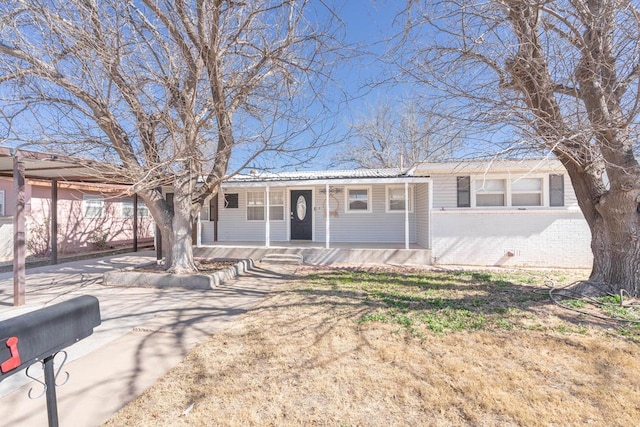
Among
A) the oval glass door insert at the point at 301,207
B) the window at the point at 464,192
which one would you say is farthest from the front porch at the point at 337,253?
the window at the point at 464,192

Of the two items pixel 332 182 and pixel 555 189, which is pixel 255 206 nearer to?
pixel 332 182

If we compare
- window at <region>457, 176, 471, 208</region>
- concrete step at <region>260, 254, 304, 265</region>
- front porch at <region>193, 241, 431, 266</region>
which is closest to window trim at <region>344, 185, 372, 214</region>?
front porch at <region>193, 241, 431, 266</region>

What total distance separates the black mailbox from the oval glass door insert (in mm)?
10254

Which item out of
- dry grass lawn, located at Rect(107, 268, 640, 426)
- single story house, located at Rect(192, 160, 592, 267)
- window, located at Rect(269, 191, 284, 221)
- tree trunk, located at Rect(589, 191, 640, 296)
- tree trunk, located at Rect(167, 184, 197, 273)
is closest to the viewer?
dry grass lawn, located at Rect(107, 268, 640, 426)

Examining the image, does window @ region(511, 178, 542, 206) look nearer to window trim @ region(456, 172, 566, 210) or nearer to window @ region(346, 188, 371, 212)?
window trim @ region(456, 172, 566, 210)

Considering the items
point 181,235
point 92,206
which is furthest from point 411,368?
point 92,206

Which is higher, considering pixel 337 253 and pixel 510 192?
pixel 510 192

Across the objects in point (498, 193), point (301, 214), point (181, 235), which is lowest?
point (181, 235)

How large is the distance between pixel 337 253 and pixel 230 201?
5.22 metres

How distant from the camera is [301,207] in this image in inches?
473

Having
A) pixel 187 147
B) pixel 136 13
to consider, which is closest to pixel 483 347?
pixel 187 147

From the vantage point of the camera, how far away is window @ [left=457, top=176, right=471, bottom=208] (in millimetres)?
9883

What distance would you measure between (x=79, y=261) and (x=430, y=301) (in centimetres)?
1090

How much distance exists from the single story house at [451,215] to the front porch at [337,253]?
3 centimetres
